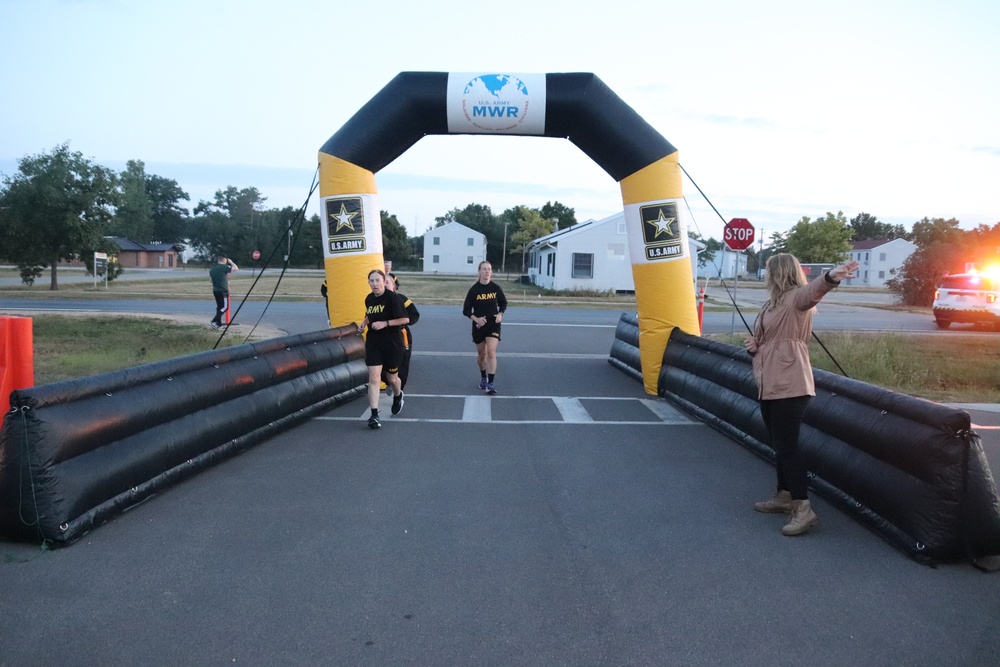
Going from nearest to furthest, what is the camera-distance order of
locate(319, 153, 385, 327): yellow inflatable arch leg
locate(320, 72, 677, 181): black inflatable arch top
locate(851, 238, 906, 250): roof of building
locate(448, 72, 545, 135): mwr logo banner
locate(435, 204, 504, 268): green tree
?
locate(320, 72, 677, 181): black inflatable arch top
locate(448, 72, 545, 135): mwr logo banner
locate(319, 153, 385, 327): yellow inflatable arch leg
locate(851, 238, 906, 250): roof of building
locate(435, 204, 504, 268): green tree

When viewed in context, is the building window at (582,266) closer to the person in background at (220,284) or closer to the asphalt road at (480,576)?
the person in background at (220,284)

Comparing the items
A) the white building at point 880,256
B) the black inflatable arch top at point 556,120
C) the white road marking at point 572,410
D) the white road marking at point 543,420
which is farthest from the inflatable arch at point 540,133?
the white building at point 880,256

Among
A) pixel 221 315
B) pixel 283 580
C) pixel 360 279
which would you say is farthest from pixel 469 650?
pixel 221 315

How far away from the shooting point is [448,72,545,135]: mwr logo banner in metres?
11.0

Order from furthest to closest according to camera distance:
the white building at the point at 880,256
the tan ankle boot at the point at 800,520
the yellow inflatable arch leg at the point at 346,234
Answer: the white building at the point at 880,256 < the yellow inflatable arch leg at the point at 346,234 < the tan ankle boot at the point at 800,520

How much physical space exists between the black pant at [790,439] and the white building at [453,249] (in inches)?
3098

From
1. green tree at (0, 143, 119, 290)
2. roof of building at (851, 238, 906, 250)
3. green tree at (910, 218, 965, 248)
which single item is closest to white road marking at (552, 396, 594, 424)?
green tree at (0, 143, 119, 290)

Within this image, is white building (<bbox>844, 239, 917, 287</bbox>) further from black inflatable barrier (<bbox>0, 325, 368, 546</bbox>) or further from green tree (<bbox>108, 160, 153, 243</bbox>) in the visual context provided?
green tree (<bbox>108, 160, 153, 243</bbox>)

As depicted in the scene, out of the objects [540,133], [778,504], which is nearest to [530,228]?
[540,133]

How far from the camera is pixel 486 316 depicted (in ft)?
35.1

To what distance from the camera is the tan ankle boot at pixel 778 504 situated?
5.55 metres

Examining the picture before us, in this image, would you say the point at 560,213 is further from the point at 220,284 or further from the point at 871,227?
the point at 220,284

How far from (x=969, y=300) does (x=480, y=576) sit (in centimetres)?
2558

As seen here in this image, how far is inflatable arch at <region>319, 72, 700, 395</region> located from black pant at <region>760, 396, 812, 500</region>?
565cm
